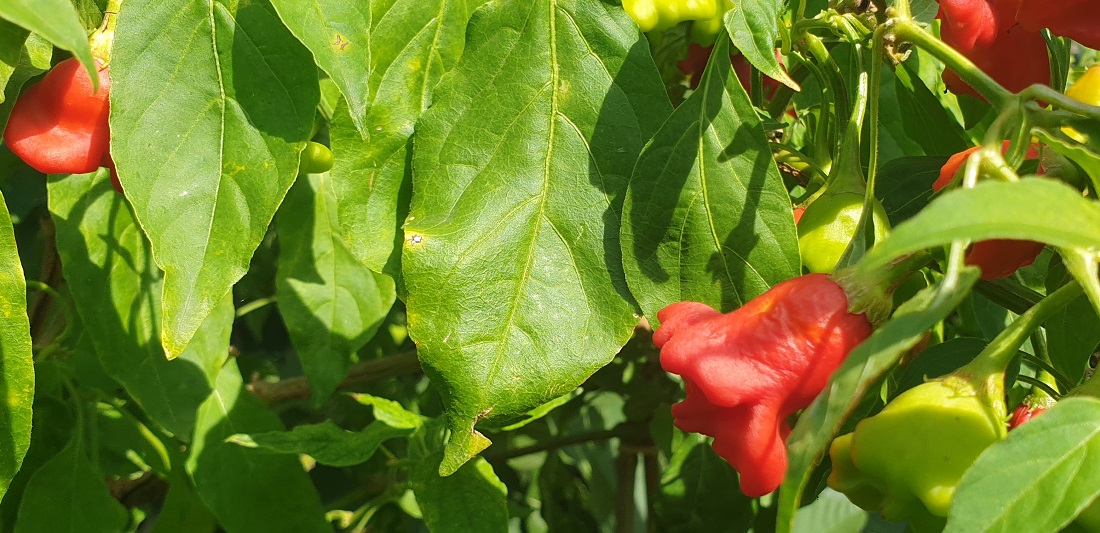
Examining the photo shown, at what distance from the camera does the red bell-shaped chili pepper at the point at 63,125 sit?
780 mm

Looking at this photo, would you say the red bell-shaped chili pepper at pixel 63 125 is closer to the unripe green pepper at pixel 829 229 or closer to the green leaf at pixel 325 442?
the green leaf at pixel 325 442

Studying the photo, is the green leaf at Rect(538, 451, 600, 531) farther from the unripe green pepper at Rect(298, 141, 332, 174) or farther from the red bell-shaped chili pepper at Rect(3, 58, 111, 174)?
the red bell-shaped chili pepper at Rect(3, 58, 111, 174)

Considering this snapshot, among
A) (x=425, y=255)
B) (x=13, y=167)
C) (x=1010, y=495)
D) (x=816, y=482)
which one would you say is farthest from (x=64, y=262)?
(x=1010, y=495)

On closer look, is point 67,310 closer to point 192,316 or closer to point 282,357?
point 192,316

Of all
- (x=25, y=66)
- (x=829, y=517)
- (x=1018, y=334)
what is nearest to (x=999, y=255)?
(x=1018, y=334)

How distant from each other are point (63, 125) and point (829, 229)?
0.55m

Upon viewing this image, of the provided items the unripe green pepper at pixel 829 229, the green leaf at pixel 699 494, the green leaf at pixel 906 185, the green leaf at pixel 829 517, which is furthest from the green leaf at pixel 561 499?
the unripe green pepper at pixel 829 229

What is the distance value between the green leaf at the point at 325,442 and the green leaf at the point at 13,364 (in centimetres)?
29

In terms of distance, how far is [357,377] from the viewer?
145 cm

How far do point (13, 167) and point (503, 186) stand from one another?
2.41ft

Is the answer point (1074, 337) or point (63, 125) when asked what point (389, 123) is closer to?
point (63, 125)

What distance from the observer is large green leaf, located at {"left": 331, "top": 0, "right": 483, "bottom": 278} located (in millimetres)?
809

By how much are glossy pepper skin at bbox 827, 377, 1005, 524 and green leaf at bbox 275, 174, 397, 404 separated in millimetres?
648

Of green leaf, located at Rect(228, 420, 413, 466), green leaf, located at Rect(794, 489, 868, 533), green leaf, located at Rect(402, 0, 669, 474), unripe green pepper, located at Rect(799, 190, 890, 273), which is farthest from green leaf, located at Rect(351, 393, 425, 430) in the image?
green leaf, located at Rect(794, 489, 868, 533)
